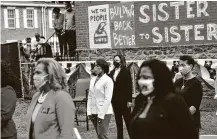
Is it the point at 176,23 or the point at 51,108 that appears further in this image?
the point at 176,23

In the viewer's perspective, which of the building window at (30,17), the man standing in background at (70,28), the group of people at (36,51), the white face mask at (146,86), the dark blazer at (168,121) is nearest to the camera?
the dark blazer at (168,121)

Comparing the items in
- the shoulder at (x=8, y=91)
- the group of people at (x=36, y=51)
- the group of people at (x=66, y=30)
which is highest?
the group of people at (x=66, y=30)

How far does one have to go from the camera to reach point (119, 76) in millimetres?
7688

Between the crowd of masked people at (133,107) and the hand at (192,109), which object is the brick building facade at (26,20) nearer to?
the hand at (192,109)

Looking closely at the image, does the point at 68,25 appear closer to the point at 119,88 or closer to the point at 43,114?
the point at 119,88

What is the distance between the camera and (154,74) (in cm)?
375

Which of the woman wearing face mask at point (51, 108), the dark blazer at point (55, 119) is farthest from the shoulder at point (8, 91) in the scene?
the dark blazer at point (55, 119)

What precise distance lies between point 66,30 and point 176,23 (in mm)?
3802

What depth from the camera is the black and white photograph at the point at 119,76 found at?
12.3 ft

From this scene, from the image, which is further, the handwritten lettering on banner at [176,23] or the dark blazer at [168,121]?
the handwritten lettering on banner at [176,23]

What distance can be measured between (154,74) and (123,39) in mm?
9752

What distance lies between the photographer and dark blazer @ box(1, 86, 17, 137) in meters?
4.47

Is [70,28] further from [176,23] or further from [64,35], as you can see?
[176,23]

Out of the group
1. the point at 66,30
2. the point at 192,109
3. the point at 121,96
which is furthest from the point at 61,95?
the point at 66,30
